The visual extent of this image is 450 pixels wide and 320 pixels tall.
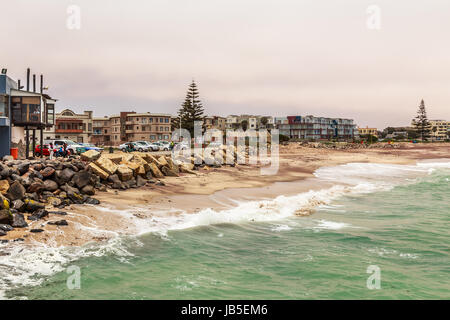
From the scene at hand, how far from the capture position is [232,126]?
169m

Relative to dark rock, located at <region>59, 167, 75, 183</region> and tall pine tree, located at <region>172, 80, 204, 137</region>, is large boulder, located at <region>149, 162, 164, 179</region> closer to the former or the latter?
dark rock, located at <region>59, 167, 75, 183</region>

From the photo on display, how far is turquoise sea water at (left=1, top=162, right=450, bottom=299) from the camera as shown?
10.1m

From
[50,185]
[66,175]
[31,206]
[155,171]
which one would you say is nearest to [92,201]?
[50,185]

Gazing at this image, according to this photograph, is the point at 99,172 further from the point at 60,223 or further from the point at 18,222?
the point at 18,222

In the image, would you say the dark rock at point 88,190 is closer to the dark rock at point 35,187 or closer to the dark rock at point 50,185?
the dark rock at point 50,185

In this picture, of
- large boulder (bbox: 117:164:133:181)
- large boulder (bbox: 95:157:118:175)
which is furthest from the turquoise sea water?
large boulder (bbox: 95:157:118:175)

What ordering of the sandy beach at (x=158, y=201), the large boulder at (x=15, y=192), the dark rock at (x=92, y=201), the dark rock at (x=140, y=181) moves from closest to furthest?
1. the sandy beach at (x=158, y=201)
2. the large boulder at (x=15, y=192)
3. the dark rock at (x=92, y=201)
4. the dark rock at (x=140, y=181)

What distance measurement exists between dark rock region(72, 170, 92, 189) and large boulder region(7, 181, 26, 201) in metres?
4.01

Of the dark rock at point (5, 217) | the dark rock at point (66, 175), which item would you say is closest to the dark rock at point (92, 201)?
the dark rock at point (66, 175)

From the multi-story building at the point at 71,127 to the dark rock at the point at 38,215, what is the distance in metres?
89.5

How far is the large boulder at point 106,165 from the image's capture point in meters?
24.4

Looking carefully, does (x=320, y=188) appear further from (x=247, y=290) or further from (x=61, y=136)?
(x=61, y=136)

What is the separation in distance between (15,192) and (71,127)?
299 ft
